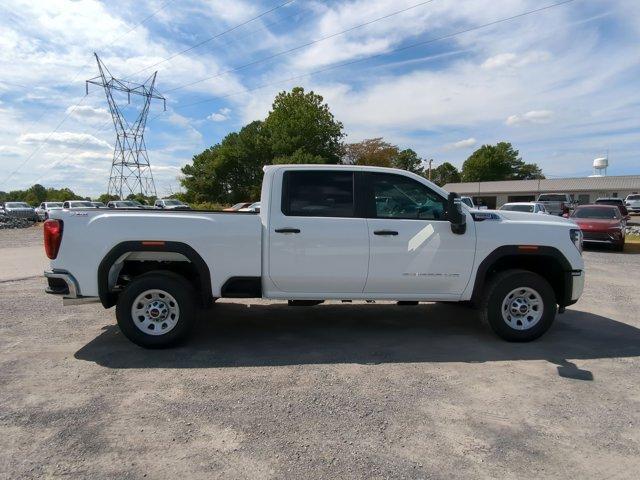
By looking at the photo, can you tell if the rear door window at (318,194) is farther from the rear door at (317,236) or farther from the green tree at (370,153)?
the green tree at (370,153)

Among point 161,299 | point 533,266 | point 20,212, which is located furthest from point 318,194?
point 20,212

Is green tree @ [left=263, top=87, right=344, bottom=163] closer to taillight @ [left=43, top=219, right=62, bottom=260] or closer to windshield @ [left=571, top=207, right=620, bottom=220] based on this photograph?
windshield @ [left=571, top=207, right=620, bottom=220]

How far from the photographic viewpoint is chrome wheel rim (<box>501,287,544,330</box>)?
5.29m

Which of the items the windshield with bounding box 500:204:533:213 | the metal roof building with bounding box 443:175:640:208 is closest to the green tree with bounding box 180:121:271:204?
the metal roof building with bounding box 443:175:640:208

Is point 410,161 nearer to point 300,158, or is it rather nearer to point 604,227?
point 300,158

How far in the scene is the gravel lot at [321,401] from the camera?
9.77 feet

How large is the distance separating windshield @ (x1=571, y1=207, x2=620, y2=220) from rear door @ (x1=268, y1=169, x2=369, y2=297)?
14020mm

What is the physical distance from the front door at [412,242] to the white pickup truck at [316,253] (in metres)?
0.01

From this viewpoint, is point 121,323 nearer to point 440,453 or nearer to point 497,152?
point 440,453

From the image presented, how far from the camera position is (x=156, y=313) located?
500 cm

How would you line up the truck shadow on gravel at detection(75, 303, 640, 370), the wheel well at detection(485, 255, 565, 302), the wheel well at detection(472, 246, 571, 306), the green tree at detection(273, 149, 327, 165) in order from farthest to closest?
the green tree at detection(273, 149, 327, 165) → the wheel well at detection(485, 255, 565, 302) → the wheel well at detection(472, 246, 571, 306) → the truck shadow on gravel at detection(75, 303, 640, 370)

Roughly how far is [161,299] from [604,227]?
14.9 meters

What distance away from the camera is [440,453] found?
3080 millimetres

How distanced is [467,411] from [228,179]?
5629 cm
